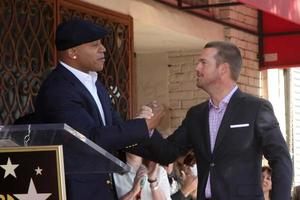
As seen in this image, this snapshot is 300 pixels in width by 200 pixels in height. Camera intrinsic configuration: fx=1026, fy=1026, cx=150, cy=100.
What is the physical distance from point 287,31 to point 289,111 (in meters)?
1.76

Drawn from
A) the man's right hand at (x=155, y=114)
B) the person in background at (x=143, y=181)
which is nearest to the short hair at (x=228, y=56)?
the man's right hand at (x=155, y=114)

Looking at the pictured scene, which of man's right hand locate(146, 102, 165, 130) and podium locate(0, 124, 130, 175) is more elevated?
man's right hand locate(146, 102, 165, 130)

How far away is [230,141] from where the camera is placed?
18.8 feet

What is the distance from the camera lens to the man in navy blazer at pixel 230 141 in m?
5.64

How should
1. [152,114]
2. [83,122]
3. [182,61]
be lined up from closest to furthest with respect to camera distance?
[83,122]
[152,114]
[182,61]

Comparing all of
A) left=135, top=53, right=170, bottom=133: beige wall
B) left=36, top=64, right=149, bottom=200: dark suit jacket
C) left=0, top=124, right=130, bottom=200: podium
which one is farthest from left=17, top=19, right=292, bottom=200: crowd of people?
left=135, top=53, right=170, bottom=133: beige wall

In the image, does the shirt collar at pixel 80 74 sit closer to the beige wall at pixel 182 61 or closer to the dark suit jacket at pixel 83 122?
the dark suit jacket at pixel 83 122

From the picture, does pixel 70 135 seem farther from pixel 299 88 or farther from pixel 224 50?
pixel 299 88

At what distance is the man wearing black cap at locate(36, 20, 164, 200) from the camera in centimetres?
492

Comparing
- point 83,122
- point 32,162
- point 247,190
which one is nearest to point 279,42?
point 247,190

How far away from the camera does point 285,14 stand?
9.37 metres

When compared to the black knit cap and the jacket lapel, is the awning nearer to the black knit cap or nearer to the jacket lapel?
the jacket lapel

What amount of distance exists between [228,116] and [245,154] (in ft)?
0.79

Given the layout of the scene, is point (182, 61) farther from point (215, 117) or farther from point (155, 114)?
point (155, 114)
